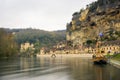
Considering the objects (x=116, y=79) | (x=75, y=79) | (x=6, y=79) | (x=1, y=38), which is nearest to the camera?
(x=116, y=79)

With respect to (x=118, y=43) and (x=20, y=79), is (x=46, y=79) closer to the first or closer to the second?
(x=20, y=79)

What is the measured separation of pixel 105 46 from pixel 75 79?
142037mm

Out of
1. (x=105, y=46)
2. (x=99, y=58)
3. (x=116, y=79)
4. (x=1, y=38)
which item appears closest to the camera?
(x=116, y=79)

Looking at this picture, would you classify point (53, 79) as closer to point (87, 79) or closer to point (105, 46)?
point (87, 79)

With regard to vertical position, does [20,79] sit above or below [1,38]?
below

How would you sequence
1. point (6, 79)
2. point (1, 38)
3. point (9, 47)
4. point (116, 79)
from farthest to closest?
1. point (9, 47)
2. point (1, 38)
3. point (6, 79)
4. point (116, 79)

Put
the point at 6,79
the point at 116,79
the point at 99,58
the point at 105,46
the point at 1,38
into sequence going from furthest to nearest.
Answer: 1. the point at 105,46
2. the point at 1,38
3. the point at 99,58
4. the point at 6,79
5. the point at 116,79

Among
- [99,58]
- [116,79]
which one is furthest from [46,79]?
[99,58]

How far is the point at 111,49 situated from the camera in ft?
602

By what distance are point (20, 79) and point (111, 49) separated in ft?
438

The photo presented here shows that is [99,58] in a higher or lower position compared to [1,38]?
lower

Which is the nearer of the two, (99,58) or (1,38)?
(99,58)

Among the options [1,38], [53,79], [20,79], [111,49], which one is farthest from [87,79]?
[111,49]

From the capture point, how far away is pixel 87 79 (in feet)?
172
